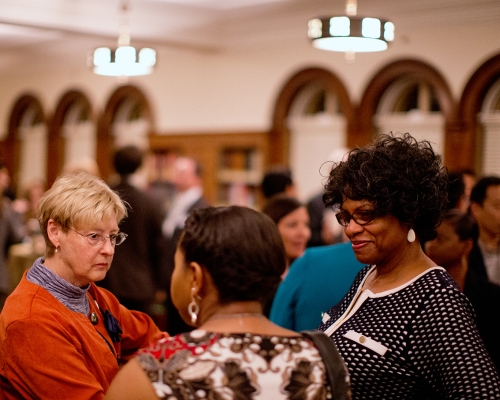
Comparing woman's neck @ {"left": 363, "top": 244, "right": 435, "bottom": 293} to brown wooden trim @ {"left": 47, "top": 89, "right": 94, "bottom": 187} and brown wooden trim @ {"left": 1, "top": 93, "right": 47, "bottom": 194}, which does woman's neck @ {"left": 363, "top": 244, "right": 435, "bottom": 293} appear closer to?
brown wooden trim @ {"left": 47, "top": 89, "right": 94, "bottom": 187}

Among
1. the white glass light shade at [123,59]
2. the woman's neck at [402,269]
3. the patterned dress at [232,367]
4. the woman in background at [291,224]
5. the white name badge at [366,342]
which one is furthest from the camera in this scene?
the white glass light shade at [123,59]

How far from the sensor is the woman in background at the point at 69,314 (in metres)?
2.00

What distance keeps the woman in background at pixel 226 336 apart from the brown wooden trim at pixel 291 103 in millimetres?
6756

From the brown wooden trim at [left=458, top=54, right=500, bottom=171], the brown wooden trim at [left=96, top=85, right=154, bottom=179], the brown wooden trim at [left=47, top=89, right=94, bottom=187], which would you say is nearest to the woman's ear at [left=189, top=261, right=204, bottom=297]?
the brown wooden trim at [left=458, top=54, right=500, bottom=171]

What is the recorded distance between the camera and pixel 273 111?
360 inches

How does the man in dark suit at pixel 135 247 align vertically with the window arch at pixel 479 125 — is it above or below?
below

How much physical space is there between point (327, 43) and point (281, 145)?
4.34 meters

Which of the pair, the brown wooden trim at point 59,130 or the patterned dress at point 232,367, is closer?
the patterned dress at point 232,367

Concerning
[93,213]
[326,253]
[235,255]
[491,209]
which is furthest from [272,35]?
[235,255]

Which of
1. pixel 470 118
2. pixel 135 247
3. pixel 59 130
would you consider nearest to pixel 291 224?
pixel 135 247

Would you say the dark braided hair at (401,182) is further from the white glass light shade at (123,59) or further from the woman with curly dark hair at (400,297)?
the white glass light shade at (123,59)

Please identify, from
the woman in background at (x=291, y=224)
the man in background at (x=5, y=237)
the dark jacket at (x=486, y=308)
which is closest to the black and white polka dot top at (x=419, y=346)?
the dark jacket at (x=486, y=308)

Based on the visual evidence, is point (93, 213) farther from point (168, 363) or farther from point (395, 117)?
point (395, 117)

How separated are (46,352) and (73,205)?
0.47 m
